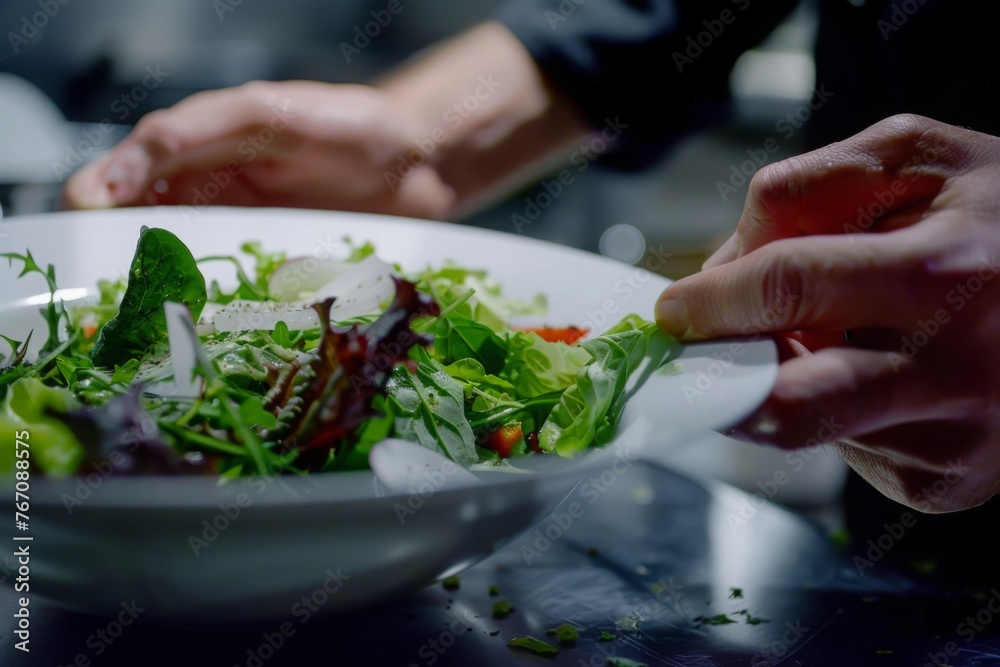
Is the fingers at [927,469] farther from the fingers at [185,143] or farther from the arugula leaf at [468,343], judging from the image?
the fingers at [185,143]

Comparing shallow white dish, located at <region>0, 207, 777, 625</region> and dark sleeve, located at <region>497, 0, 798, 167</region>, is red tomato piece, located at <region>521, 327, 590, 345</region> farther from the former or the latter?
dark sleeve, located at <region>497, 0, 798, 167</region>

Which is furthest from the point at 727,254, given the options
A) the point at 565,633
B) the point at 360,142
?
the point at 360,142

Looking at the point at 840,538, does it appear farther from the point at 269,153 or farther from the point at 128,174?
the point at 128,174

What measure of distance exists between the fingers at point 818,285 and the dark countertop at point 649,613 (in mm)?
233

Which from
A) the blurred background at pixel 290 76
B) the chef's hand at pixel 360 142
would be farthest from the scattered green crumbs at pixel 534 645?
the blurred background at pixel 290 76

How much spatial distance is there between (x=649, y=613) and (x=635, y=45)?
1030 mm

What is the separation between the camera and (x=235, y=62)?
292cm

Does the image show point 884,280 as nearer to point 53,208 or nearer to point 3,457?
point 3,457

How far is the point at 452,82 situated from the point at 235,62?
1.66m

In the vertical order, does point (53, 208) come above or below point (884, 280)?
below

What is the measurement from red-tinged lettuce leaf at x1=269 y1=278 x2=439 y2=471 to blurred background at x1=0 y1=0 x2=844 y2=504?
1519mm

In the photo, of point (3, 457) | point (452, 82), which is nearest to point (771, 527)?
point (3, 457)

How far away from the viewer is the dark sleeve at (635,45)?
1.40 m

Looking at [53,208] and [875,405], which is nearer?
[875,405]
